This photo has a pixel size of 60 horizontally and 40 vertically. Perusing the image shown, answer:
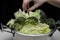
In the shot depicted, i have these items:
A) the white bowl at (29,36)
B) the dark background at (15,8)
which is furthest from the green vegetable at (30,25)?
the dark background at (15,8)

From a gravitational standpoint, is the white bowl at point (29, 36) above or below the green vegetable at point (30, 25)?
below

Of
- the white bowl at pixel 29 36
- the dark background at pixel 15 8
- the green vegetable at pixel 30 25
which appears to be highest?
the dark background at pixel 15 8

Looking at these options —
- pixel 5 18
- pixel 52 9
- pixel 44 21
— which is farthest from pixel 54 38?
pixel 5 18

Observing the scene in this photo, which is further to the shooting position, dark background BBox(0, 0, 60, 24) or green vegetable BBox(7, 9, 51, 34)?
dark background BBox(0, 0, 60, 24)

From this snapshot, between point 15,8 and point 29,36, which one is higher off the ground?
point 15,8

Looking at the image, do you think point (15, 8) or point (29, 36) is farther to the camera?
point (15, 8)

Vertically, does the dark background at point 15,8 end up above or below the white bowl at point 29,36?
above

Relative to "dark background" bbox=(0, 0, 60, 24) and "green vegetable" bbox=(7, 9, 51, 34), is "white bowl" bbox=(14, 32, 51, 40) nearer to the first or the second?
"green vegetable" bbox=(7, 9, 51, 34)

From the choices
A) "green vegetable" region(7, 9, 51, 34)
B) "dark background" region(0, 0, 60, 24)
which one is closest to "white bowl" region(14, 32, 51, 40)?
"green vegetable" region(7, 9, 51, 34)

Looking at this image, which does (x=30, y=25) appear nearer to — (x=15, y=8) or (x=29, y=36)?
(x=29, y=36)

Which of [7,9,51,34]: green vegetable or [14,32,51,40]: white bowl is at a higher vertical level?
[7,9,51,34]: green vegetable

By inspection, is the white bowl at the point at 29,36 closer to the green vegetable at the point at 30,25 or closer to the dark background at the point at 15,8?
the green vegetable at the point at 30,25

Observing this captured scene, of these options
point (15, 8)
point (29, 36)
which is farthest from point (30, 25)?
point (15, 8)

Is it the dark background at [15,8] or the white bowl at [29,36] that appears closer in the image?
the white bowl at [29,36]
